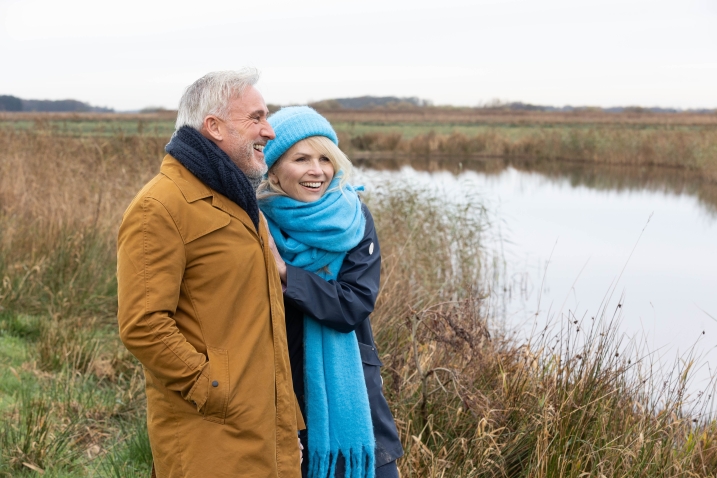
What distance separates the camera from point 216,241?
1910mm

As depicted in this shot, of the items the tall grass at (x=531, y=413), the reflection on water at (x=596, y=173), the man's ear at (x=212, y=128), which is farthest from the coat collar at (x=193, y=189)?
the reflection on water at (x=596, y=173)

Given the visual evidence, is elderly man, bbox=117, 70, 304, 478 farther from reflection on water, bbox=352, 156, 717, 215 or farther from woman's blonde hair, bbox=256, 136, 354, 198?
reflection on water, bbox=352, 156, 717, 215

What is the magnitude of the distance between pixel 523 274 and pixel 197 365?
27.1 feet

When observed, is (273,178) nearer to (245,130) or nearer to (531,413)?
(245,130)

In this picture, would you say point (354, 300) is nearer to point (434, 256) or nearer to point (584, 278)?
point (434, 256)

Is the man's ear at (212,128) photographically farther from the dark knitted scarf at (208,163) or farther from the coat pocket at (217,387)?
the coat pocket at (217,387)

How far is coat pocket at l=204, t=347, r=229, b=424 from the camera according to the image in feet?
6.07

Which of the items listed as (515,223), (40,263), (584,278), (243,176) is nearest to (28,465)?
(243,176)

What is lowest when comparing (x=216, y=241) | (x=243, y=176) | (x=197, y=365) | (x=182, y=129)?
(x=197, y=365)

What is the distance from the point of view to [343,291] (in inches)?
91.4

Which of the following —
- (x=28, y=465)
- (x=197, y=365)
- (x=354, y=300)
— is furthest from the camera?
(x=28, y=465)

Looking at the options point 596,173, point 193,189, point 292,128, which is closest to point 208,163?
point 193,189

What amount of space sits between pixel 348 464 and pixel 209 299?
0.87 meters

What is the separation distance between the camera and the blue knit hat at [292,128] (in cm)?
238
